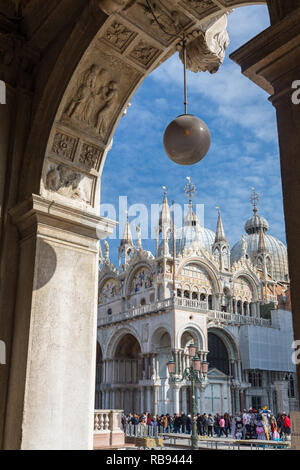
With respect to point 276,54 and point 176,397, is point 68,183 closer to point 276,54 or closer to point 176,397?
point 276,54

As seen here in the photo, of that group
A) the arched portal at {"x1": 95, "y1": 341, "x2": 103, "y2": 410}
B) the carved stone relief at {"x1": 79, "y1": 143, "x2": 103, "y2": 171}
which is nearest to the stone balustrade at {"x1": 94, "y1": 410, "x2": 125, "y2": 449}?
the carved stone relief at {"x1": 79, "y1": 143, "x2": 103, "y2": 171}

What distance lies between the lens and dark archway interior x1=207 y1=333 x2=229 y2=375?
100 ft

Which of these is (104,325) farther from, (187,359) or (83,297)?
(83,297)

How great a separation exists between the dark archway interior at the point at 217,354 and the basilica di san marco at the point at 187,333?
64mm

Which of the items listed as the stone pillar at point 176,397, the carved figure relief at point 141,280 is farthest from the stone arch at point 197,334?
the carved figure relief at point 141,280

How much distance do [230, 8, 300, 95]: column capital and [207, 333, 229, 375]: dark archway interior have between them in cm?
2928

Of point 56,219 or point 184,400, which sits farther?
point 184,400

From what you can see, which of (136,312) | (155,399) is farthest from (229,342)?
(155,399)

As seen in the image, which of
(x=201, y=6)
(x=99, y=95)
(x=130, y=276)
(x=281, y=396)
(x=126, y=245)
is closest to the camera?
(x=201, y=6)

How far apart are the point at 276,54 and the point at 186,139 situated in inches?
45.6

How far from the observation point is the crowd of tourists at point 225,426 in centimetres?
1875

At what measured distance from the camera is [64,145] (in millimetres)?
4430

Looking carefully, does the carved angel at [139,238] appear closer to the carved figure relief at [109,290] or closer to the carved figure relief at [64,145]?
the carved figure relief at [109,290]

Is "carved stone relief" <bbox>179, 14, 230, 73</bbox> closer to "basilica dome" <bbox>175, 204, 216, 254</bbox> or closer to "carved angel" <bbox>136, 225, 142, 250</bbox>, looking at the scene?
"carved angel" <bbox>136, 225, 142, 250</bbox>
